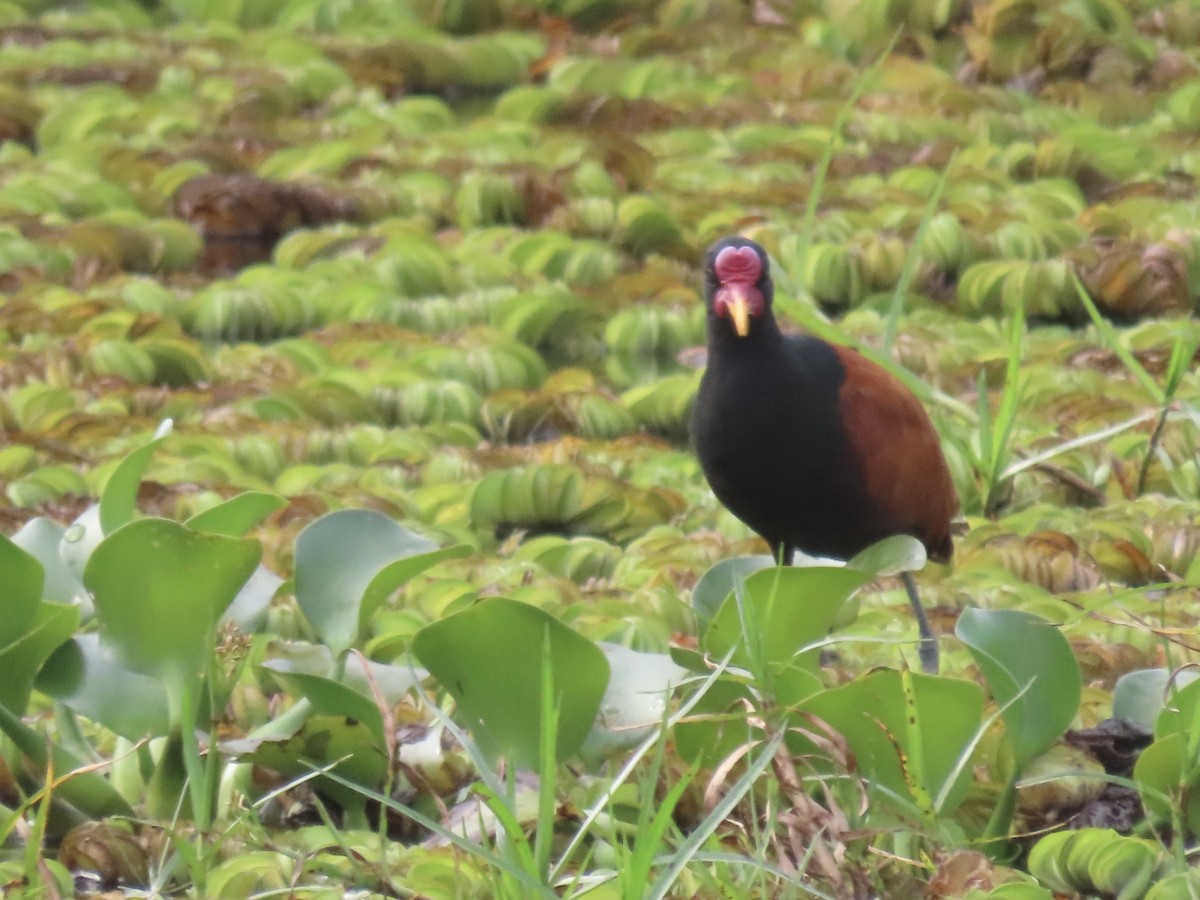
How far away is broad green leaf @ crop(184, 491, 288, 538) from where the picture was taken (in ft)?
7.41

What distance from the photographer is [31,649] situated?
2.15 meters

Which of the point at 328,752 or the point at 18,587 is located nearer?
the point at 18,587

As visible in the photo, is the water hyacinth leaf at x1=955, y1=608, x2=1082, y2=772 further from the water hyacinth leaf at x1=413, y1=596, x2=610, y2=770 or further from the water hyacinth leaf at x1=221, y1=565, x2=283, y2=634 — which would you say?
the water hyacinth leaf at x1=221, y1=565, x2=283, y2=634

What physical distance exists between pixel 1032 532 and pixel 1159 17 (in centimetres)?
456

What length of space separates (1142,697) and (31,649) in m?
1.26

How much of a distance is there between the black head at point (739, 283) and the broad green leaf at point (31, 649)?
3.58ft

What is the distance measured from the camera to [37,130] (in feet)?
21.2

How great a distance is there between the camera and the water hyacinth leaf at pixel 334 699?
2217 millimetres

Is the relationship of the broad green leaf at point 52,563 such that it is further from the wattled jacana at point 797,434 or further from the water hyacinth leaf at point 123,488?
the wattled jacana at point 797,434

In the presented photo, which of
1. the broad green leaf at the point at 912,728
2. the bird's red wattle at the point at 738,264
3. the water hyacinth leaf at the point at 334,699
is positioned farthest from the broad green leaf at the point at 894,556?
the bird's red wattle at the point at 738,264

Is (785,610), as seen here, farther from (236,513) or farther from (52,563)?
(52,563)

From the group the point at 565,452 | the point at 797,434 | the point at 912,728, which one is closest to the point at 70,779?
the point at 912,728

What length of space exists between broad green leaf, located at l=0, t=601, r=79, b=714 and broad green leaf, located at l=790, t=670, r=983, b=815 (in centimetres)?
81

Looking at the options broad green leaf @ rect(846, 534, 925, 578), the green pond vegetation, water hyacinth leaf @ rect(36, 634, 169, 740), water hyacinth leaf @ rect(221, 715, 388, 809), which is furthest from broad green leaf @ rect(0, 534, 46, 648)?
broad green leaf @ rect(846, 534, 925, 578)
